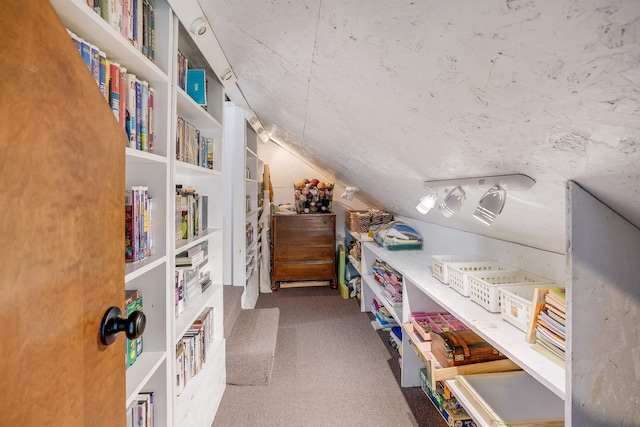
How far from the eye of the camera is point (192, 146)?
5.05ft

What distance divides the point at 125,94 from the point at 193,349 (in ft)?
4.01

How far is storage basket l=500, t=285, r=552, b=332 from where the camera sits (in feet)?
3.74

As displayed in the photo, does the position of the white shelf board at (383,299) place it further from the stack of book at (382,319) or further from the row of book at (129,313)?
the row of book at (129,313)

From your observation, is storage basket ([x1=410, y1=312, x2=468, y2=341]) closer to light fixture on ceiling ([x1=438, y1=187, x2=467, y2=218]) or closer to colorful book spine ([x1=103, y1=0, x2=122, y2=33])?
light fixture on ceiling ([x1=438, y1=187, x2=467, y2=218])

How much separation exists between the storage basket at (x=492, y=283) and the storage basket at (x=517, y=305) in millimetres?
36

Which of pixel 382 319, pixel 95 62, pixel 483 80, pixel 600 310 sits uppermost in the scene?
pixel 95 62

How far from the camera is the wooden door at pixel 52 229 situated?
Result: 411 millimetres

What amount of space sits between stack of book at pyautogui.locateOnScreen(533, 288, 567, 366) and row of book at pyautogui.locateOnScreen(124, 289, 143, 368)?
1.39 m

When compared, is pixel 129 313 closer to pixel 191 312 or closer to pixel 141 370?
pixel 141 370

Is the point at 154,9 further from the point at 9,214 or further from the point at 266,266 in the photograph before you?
the point at 266,266

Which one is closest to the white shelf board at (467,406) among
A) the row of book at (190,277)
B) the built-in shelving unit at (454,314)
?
the built-in shelving unit at (454,314)

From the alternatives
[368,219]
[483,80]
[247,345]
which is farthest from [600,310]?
[368,219]

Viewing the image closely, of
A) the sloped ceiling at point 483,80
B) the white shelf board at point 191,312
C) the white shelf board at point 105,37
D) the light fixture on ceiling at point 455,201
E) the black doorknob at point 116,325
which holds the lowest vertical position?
the white shelf board at point 191,312

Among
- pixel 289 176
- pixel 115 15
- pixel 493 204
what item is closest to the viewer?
pixel 115 15
